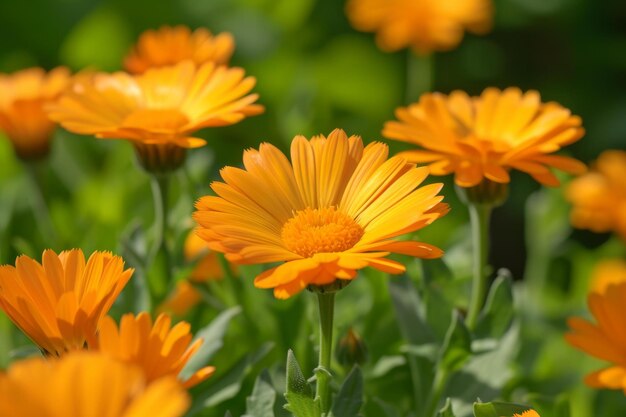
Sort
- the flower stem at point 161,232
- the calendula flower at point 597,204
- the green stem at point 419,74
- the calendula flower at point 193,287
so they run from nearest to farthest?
the flower stem at point 161,232 → the calendula flower at point 193,287 → the calendula flower at point 597,204 → the green stem at point 419,74

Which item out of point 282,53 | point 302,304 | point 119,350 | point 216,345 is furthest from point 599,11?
point 119,350

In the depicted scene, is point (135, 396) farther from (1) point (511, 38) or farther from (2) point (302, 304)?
(1) point (511, 38)

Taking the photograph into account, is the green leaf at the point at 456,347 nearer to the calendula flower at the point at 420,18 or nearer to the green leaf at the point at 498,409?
the green leaf at the point at 498,409

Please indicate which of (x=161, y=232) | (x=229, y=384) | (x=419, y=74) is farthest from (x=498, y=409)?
(x=419, y=74)

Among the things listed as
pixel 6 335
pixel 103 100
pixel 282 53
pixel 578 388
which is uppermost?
pixel 103 100

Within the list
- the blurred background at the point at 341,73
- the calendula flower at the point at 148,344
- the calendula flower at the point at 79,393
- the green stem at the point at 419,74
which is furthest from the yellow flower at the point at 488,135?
the green stem at the point at 419,74

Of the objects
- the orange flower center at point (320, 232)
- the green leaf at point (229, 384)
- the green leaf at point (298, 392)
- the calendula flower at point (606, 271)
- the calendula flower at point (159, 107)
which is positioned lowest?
the calendula flower at point (606, 271)

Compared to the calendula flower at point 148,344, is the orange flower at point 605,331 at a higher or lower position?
lower
